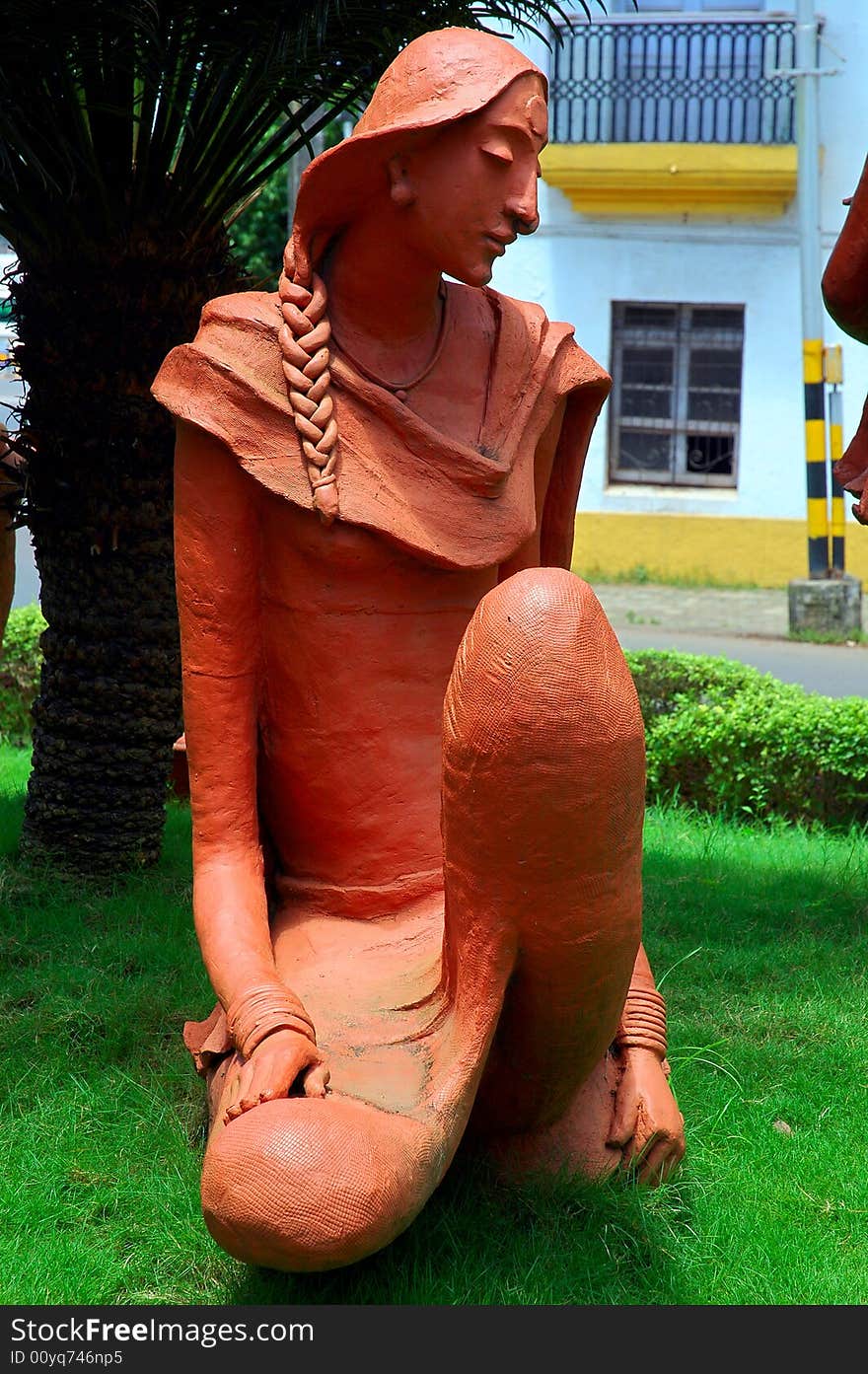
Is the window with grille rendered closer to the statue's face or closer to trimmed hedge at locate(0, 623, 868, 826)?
trimmed hedge at locate(0, 623, 868, 826)

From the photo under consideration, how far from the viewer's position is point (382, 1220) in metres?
2.27

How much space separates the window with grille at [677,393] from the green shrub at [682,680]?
274 inches

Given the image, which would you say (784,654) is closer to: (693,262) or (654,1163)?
(693,262)

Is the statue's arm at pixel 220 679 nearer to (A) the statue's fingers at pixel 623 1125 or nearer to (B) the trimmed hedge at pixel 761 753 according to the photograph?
(A) the statue's fingers at pixel 623 1125

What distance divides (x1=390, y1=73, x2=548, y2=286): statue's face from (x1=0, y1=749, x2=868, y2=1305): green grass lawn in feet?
5.54

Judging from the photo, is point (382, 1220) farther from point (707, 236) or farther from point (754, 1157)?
point (707, 236)

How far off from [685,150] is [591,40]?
1654 mm

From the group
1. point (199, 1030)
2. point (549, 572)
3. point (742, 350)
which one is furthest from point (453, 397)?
point (742, 350)

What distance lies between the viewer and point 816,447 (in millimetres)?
11695

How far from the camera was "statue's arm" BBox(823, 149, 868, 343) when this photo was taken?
3.88m

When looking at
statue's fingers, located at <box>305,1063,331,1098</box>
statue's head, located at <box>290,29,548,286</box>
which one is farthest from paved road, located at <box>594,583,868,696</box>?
statue's fingers, located at <box>305,1063,331,1098</box>

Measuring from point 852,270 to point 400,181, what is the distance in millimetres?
1620

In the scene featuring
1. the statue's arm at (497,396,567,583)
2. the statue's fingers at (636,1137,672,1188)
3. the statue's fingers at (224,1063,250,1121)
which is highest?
the statue's arm at (497,396,567,583)

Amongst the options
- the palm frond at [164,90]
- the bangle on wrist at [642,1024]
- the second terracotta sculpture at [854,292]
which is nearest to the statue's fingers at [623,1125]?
the bangle on wrist at [642,1024]
